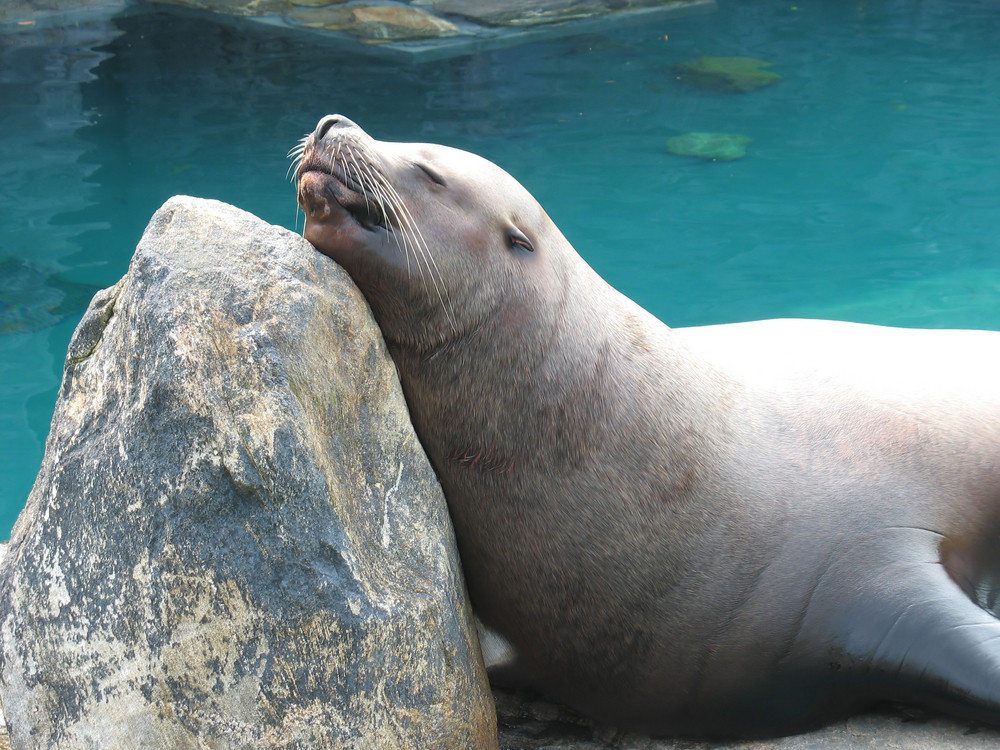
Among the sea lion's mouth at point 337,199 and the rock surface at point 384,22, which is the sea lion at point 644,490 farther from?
the rock surface at point 384,22

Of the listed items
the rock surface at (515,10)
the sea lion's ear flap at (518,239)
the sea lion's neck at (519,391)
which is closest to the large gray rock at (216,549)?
the sea lion's neck at (519,391)

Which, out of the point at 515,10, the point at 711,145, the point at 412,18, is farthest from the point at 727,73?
the point at 412,18

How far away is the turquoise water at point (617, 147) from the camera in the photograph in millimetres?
7895

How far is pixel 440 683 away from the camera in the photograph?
2.40 m

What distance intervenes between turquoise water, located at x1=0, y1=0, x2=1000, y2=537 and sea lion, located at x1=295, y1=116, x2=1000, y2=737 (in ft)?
14.4

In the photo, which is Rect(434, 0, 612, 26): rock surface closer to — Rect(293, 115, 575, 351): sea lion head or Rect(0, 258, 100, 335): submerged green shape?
Rect(0, 258, 100, 335): submerged green shape

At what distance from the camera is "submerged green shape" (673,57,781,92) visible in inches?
446

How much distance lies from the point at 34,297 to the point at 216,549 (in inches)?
255

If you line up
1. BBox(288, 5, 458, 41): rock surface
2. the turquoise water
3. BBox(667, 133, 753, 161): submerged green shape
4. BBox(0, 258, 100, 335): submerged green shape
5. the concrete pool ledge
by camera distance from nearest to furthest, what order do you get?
1. BBox(0, 258, 100, 335): submerged green shape
2. the turquoise water
3. BBox(667, 133, 753, 161): submerged green shape
4. the concrete pool ledge
5. BBox(288, 5, 458, 41): rock surface

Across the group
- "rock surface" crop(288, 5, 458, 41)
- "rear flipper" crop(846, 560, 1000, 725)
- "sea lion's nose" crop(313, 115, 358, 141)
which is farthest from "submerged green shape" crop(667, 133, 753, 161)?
"sea lion's nose" crop(313, 115, 358, 141)

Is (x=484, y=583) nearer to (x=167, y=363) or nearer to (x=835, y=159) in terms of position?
(x=167, y=363)

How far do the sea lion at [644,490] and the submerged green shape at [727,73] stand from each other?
8.93 m

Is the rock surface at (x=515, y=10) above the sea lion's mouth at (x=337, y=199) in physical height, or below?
above

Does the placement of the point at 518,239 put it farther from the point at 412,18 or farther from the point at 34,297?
the point at 412,18
